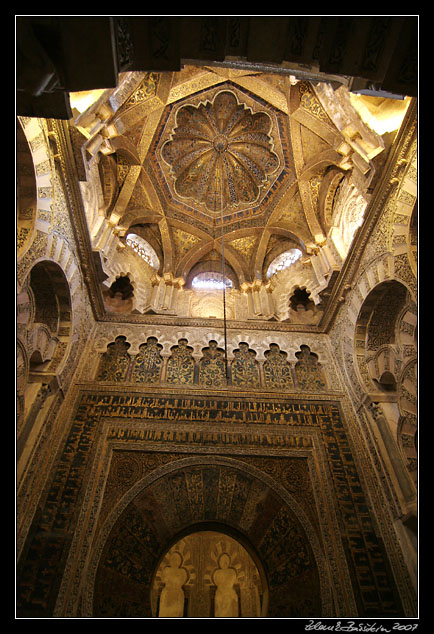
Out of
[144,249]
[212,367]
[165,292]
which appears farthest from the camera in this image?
[144,249]

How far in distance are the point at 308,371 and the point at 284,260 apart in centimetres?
328

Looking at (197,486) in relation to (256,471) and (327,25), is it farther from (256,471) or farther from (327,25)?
(327,25)

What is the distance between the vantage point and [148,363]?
276 inches

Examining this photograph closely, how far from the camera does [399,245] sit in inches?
213

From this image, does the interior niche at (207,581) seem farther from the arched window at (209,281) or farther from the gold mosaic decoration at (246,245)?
the gold mosaic decoration at (246,245)

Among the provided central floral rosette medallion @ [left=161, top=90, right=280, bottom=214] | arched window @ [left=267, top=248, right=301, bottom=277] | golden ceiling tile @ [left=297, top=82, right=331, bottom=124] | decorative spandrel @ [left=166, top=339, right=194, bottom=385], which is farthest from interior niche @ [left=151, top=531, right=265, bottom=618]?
golden ceiling tile @ [left=297, top=82, right=331, bottom=124]

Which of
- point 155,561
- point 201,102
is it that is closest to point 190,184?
point 201,102

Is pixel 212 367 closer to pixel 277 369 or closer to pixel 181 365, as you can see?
pixel 181 365

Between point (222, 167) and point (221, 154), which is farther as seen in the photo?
point (222, 167)

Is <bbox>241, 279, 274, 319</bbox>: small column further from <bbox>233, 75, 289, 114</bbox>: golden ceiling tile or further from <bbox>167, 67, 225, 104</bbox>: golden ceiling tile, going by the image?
<bbox>167, 67, 225, 104</bbox>: golden ceiling tile

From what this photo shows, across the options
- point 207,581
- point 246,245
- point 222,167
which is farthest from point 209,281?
point 207,581

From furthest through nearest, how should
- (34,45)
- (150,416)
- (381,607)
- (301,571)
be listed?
(150,416) < (301,571) < (381,607) < (34,45)

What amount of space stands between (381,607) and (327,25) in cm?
651

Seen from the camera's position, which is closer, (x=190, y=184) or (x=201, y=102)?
(x=201, y=102)
